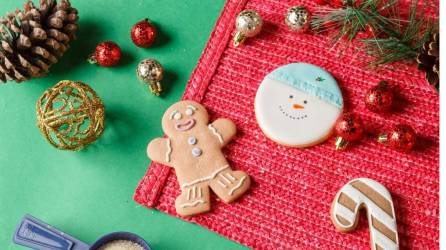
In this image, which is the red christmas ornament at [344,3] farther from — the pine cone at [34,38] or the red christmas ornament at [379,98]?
the pine cone at [34,38]

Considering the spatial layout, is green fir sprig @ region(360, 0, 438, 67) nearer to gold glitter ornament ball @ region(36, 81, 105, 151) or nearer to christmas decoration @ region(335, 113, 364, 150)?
christmas decoration @ region(335, 113, 364, 150)

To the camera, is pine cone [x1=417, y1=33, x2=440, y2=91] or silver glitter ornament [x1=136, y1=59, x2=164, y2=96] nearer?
pine cone [x1=417, y1=33, x2=440, y2=91]

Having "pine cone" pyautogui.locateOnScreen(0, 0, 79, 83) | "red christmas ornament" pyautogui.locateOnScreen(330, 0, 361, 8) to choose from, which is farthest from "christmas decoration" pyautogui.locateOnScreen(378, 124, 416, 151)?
"pine cone" pyautogui.locateOnScreen(0, 0, 79, 83)

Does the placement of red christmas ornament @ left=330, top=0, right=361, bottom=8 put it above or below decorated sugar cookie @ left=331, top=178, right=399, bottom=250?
above

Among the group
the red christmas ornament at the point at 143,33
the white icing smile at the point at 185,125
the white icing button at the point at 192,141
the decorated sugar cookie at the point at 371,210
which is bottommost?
the decorated sugar cookie at the point at 371,210

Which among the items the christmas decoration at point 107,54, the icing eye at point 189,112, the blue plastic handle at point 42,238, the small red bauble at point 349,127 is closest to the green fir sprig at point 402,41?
the small red bauble at point 349,127
